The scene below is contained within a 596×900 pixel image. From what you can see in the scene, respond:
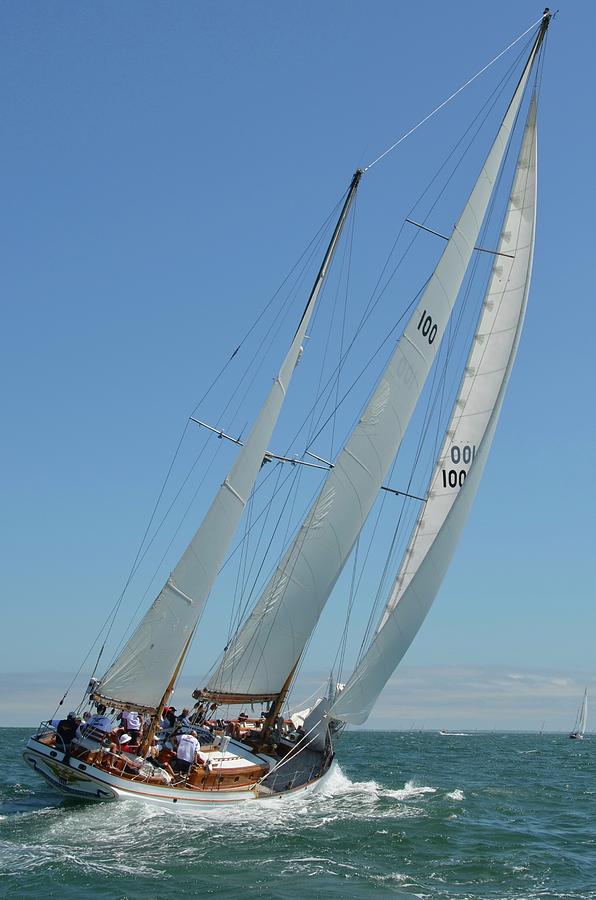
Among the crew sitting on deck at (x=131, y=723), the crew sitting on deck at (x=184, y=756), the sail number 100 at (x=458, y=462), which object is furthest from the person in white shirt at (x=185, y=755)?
the sail number 100 at (x=458, y=462)

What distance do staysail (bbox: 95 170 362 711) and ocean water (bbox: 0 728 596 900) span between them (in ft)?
8.90

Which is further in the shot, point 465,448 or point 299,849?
point 465,448

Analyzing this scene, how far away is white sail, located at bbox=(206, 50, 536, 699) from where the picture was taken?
22609 mm

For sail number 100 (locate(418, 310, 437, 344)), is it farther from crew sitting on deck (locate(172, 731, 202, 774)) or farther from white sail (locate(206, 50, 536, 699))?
crew sitting on deck (locate(172, 731, 202, 774))

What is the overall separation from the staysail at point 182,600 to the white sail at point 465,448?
3.83m

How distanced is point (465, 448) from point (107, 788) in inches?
450

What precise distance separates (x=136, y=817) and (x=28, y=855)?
3.28 m

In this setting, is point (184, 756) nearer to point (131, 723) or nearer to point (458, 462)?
point (131, 723)

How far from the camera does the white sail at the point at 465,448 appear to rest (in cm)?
2036

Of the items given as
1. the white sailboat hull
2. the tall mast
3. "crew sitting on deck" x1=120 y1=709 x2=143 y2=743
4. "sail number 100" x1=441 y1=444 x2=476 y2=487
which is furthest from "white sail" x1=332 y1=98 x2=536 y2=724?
"crew sitting on deck" x1=120 y1=709 x2=143 y2=743

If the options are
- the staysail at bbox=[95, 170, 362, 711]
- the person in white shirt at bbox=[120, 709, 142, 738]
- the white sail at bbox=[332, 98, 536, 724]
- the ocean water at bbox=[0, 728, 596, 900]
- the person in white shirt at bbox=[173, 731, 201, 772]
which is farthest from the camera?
the person in white shirt at bbox=[120, 709, 142, 738]

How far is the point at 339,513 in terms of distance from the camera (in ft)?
74.0

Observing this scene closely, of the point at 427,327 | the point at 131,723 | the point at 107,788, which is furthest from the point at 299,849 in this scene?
the point at 427,327

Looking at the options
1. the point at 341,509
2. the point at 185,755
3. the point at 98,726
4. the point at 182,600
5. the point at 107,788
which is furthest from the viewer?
the point at 341,509
